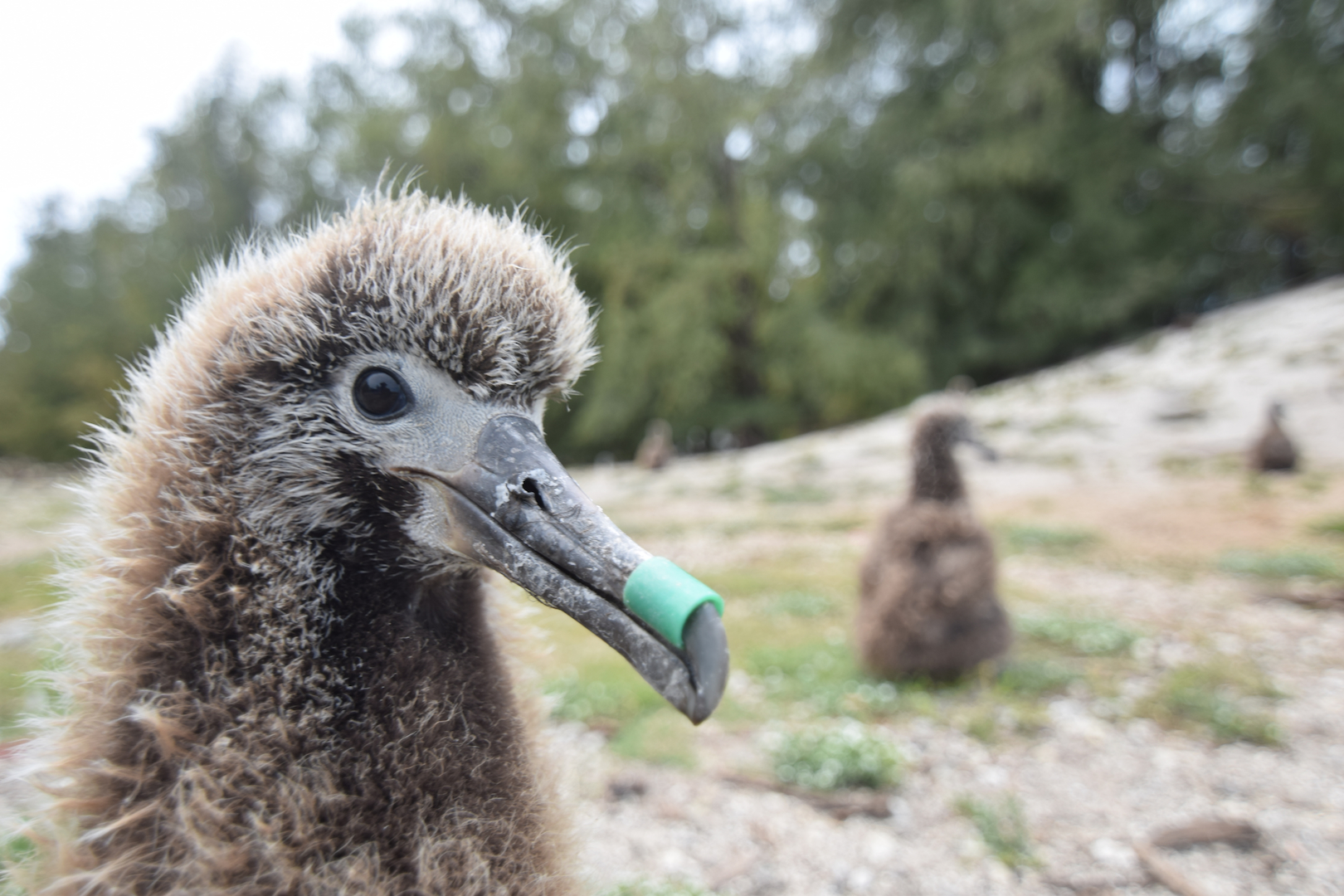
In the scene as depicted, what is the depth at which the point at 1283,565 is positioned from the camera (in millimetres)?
5609

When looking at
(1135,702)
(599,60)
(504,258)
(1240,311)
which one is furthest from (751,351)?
(504,258)

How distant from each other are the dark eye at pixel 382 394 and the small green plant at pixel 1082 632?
459 centimetres

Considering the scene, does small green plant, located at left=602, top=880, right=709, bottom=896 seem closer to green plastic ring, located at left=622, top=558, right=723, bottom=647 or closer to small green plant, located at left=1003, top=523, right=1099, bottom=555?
green plastic ring, located at left=622, top=558, right=723, bottom=647

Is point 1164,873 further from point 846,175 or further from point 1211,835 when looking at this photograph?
point 846,175

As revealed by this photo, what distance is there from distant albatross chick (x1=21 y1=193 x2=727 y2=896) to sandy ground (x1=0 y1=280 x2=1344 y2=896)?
1.31 feet

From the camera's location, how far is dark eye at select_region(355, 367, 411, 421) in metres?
1.45

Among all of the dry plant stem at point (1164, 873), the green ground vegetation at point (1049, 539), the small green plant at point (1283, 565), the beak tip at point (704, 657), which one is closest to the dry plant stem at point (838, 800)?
the dry plant stem at point (1164, 873)

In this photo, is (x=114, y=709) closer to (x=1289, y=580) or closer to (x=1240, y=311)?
(x=1289, y=580)

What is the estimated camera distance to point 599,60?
67.0ft

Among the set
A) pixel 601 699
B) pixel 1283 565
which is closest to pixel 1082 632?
pixel 1283 565

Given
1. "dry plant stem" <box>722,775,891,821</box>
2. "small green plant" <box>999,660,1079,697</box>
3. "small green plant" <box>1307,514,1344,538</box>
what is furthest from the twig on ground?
"dry plant stem" <box>722,775,891,821</box>

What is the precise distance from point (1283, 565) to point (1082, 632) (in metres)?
2.27

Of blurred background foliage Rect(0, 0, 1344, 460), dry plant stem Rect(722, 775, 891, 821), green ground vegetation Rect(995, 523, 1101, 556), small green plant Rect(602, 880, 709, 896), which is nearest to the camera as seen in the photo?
small green plant Rect(602, 880, 709, 896)

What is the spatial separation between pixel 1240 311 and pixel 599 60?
1712 cm
